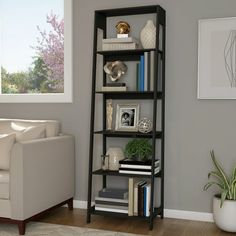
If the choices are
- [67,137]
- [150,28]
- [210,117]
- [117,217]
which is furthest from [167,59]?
[117,217]

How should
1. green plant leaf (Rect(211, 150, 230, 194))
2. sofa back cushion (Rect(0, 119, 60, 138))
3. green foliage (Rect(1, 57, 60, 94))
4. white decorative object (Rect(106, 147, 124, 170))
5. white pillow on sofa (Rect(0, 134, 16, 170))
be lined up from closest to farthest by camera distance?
green plant leaf (Rect(211, 150, 230, 194)) < white pillow on sofa (Rect(0, 134, 16, 170)) < white decorative object (Rect(106, 147, 124, 170)) < sofa back cushion (Rect(0, 119, 60, 138)) < green foliage (Rect(1, 57, 60, 94))

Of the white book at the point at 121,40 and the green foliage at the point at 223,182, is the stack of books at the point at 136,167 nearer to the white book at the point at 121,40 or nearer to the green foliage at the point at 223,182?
the green foliage at the point at 223,182

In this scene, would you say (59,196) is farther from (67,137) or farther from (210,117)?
(210,117)

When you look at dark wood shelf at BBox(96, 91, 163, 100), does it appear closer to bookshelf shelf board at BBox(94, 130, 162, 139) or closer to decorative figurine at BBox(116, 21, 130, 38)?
bookshelf shelf board at BBox(94, 130, 162, 139)

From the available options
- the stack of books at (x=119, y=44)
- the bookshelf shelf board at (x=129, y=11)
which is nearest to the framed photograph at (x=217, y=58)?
the bookshelf shelf board at (x=129, y=11)

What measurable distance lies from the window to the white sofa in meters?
0.45

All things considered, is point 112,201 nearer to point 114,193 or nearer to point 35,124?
point 114,193

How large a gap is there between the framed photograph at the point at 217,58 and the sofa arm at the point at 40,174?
1.34 meters

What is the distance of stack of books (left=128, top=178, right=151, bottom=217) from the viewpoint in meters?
3.55

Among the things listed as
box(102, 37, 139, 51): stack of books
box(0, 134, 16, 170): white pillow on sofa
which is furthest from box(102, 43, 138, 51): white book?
box(0, 134, 16, 170): white pillow on sofa

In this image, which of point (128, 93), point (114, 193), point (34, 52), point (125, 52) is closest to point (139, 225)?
point (114, 193)

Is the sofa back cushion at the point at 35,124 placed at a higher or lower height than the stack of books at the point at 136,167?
higher

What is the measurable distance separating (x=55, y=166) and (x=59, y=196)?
288 millimetres

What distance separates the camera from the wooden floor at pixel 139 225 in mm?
3416
